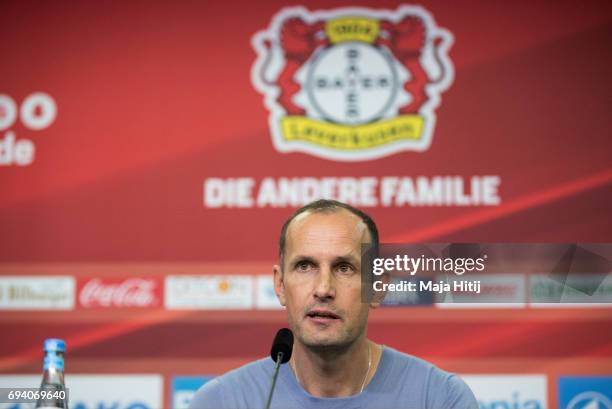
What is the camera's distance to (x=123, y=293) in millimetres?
3287

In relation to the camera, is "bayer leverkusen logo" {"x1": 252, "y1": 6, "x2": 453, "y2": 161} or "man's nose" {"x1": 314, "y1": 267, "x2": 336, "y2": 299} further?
"bayer leverkusen logo" {"x1": 252, "y1": 6, "x2": 453, "y2": 161}

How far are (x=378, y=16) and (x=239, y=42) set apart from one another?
57 centimetres

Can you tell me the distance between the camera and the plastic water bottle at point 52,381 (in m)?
1.59

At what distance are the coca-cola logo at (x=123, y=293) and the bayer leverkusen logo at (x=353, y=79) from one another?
29.4 inches

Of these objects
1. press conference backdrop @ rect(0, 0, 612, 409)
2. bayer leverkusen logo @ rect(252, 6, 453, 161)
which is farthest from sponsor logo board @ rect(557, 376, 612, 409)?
bayer leverkusen logo @ rect(252, 6, 453, 161)

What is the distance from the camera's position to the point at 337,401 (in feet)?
5.87

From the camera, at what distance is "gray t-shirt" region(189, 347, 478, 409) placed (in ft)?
5.87

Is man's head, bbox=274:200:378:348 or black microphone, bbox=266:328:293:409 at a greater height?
man's head, bbox=274:200:378:348

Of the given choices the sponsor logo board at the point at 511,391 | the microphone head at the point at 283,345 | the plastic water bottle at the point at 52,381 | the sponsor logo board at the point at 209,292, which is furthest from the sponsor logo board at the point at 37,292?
the microphone head at the point at 283,345

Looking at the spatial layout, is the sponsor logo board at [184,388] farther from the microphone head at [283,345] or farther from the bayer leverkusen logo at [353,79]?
the microphone head at [283,345]

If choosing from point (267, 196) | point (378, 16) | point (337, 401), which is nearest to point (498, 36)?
point (378, 16)

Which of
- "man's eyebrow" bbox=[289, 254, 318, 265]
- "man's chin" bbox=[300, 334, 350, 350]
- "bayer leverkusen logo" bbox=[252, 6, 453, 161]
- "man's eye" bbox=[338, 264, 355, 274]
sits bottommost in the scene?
"man's chin" bbox=[300, 334, 350, 350]

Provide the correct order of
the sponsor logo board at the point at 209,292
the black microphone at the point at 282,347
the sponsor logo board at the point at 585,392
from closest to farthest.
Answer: the black microphone at the point at 282,347, the sponsor logo board at the point at 585,392, the sponsor logo board at the point at 209,292

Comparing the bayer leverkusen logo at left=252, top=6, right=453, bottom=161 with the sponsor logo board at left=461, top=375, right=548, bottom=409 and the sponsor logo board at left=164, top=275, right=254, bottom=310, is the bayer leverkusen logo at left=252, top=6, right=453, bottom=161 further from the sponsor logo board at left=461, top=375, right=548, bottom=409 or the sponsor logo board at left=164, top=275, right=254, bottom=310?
the sponsor logo board at left=461, top=375, right=548, bottom=409
